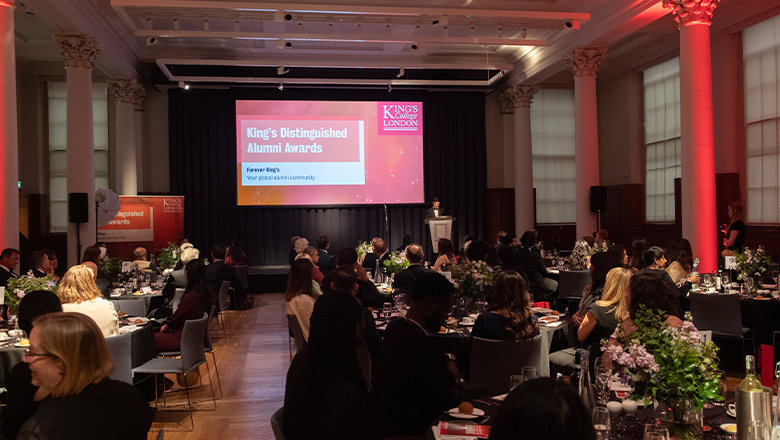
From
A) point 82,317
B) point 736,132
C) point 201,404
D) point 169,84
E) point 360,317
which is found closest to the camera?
point 82,317

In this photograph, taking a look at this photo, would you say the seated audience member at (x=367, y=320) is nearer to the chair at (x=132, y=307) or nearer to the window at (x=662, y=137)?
the chair at (x=132, y=307)

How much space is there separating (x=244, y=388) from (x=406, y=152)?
9.44 m

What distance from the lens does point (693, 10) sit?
8117mm

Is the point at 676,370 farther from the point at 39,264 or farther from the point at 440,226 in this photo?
the point at 440,226

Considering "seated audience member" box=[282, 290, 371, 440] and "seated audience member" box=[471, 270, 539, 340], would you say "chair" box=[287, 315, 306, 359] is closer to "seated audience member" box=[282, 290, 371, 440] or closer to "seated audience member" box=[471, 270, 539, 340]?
"seated audience member" box=[471, 270, 539, 340]

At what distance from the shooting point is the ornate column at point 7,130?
7234mm

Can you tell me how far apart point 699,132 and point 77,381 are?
8.34 metres

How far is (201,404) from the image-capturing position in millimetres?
5449

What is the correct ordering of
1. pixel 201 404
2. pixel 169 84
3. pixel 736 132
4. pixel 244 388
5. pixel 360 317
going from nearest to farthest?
pixel 360 317
pixel 201 404
pixel 244 388
pixel 736 132
pixel 169 84

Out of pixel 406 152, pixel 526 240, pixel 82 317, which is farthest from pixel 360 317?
pixel 406 152

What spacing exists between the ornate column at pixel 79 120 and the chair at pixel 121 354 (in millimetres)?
6535

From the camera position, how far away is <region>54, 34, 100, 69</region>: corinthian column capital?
958 cm

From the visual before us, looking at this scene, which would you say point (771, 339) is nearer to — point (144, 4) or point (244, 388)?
point (244, 388)

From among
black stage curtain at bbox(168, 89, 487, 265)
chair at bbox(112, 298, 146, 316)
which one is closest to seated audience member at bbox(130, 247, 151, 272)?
chair at bbox(112, 298, 146, 316)
